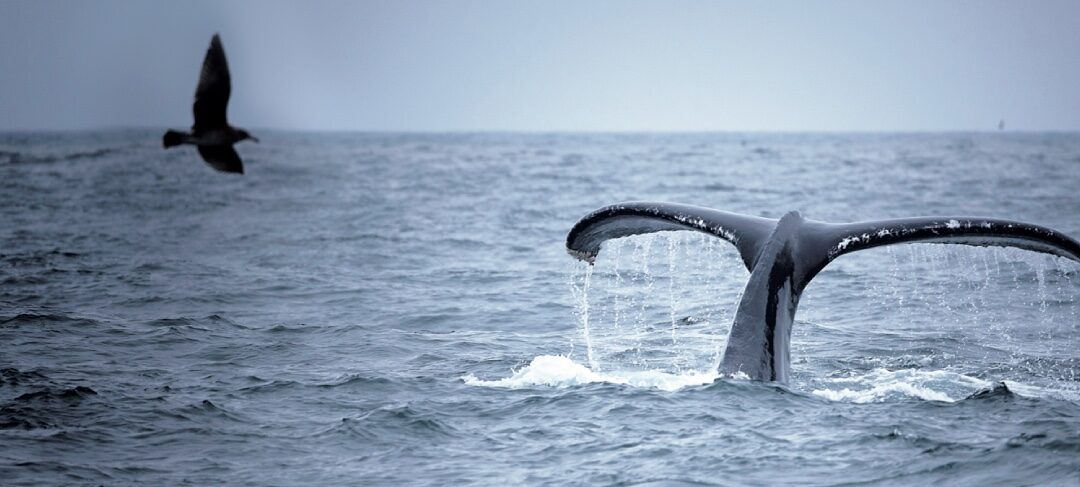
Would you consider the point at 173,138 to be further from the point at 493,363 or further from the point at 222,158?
the point at 493,363

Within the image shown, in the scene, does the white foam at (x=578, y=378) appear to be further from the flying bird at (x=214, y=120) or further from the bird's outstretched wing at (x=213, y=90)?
the bird's outstretched wing at (x=213, y=90)

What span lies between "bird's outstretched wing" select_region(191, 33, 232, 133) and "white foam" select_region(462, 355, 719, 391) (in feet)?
17.9

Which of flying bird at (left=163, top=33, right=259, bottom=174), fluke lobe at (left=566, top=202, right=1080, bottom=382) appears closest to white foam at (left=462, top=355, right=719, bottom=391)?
fluke lobe at (left=566, top=202, right=1080, bottom=382)

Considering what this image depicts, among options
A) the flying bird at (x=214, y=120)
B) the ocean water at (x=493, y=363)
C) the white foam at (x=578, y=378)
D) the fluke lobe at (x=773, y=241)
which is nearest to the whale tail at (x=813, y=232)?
the fluke lobe at (x=773, y=241)

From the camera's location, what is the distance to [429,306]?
1595 centimetres

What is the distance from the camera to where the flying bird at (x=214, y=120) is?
1466 cm

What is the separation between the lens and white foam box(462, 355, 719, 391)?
10.6 metres

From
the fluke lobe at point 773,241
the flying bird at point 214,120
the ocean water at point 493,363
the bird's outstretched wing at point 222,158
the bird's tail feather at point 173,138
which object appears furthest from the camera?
the bird's outstretched wing at point 222,158

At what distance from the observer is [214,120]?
49.9ft

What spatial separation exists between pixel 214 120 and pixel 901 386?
346 inches

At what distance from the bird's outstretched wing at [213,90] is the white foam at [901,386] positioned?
25.7 ft

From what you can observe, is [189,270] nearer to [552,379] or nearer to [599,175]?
[552,379]

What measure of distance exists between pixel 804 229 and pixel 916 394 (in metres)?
1.74

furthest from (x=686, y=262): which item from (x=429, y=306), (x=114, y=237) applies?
(x=114, y=237)
